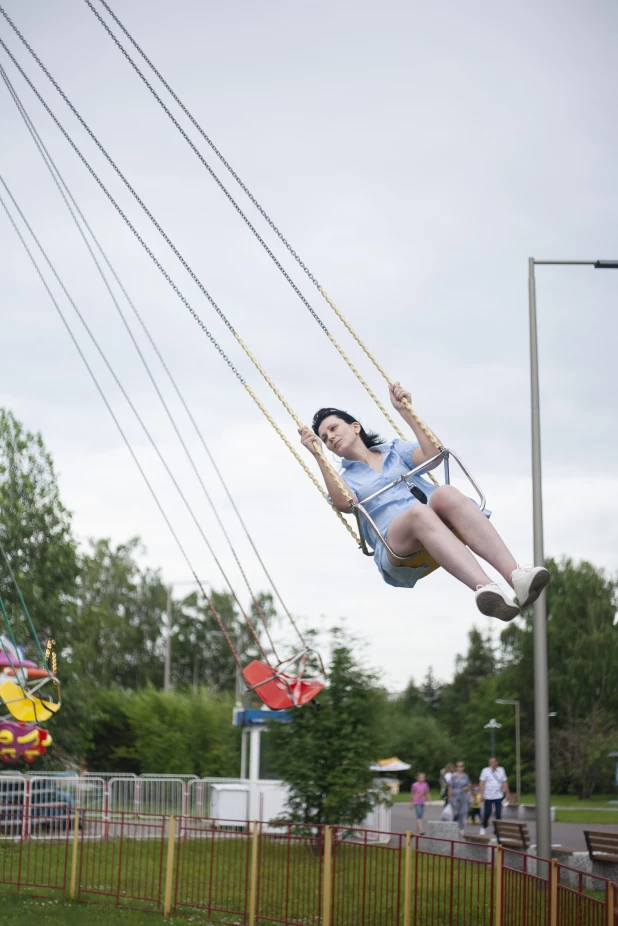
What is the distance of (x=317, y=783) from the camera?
18422mm

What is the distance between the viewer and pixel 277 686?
1218 cm

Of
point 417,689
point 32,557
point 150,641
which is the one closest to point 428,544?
point 32,557

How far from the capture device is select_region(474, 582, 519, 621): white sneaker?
17.2ft

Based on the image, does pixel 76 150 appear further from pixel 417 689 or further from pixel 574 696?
pixel 417 689

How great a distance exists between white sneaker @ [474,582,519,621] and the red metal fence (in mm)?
3353

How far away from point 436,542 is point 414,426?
1.10 metres

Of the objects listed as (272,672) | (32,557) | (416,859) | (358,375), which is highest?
(32,557)

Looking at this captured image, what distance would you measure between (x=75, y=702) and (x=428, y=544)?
28.8 metres

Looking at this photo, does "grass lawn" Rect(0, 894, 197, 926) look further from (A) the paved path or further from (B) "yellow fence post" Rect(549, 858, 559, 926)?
(A) the paved path

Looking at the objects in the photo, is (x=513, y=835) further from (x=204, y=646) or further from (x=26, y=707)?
(x=204, y=646)

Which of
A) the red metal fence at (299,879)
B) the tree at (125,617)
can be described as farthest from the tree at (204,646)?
the red metal fence at (299,879)

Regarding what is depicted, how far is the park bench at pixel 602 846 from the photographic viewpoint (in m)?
13.6

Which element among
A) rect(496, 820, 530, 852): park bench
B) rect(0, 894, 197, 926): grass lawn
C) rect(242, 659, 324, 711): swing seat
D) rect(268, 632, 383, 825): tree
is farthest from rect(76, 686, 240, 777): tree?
rect(242, 659, 324, 711): swing seat

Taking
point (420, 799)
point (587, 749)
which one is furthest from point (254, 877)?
point (587, 749)
